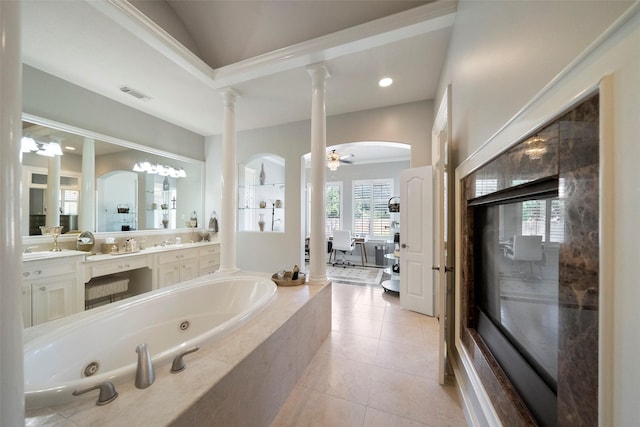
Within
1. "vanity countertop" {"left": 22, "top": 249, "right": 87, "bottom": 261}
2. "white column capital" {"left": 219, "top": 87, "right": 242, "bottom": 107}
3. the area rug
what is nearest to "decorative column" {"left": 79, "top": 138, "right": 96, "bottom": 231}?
"vanity countertop" {"left": 22, "top": 249, "right": 87, "bottom": 261}

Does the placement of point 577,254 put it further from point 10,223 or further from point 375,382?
point 375,382

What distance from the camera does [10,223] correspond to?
1.83ft

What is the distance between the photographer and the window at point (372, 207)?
21.3 ft

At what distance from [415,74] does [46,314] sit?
478cm

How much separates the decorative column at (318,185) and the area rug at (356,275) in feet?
6.90

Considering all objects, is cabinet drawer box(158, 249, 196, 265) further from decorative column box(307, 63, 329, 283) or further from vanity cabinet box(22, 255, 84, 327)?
decorative column box(307, 63, 329, 283)

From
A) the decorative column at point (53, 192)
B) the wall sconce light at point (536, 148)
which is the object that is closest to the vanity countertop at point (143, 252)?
the decorative column at point (53, 192)

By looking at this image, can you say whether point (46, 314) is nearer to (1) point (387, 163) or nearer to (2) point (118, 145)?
(2) point (118, 145)

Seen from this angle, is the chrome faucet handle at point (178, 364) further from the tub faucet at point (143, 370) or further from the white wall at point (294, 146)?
the white wall at point (294, 146)

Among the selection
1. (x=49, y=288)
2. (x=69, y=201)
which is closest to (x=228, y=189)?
(x=69, y=201)

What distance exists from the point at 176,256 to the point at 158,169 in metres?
1.60

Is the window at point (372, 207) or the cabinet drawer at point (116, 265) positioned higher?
the window at point (372, 207)

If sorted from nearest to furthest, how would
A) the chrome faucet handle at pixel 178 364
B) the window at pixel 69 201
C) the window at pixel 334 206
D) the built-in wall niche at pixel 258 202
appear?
the chrome faucet handle at pixel 178 364 < the window at pixel 69 201 < the built-in wall niche at pixel 258 202 < the window at pixel 334 206

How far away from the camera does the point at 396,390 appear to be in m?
1.71
